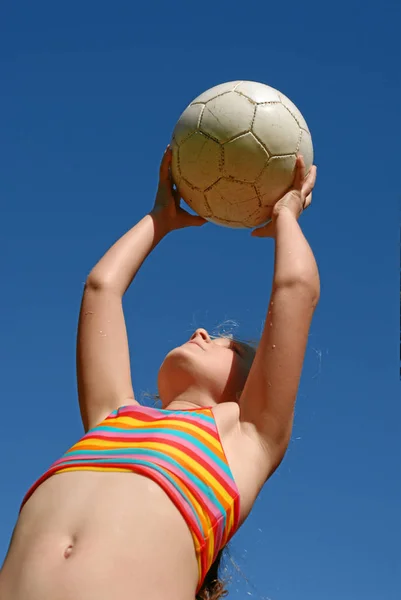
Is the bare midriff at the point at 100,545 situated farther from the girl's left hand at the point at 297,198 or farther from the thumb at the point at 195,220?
the thumb at the point at 195,220

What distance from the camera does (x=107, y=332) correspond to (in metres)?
5.23

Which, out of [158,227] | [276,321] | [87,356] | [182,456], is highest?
[158,227]

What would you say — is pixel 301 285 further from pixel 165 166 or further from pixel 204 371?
pixel 165 166

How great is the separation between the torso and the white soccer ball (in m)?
2.19

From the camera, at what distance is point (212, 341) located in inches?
217

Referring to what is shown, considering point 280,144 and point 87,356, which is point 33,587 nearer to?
point 87,356

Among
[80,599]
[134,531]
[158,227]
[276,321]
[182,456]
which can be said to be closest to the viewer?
[80,599]

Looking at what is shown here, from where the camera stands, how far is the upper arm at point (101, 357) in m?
5.11

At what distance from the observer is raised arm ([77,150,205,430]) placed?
511 centimetres

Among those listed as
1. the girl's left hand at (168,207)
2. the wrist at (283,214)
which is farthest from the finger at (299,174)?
the girl's left hand at (168,207)

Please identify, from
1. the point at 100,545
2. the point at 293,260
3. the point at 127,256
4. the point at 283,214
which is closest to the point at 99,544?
the point at 100,545

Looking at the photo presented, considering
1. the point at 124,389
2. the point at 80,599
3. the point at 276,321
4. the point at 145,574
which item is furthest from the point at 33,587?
the point at 276,321

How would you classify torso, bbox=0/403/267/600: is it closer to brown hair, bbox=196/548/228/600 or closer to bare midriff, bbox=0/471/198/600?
bare midriff, bbox=0/471/198/600

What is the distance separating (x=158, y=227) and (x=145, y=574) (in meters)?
2.77
